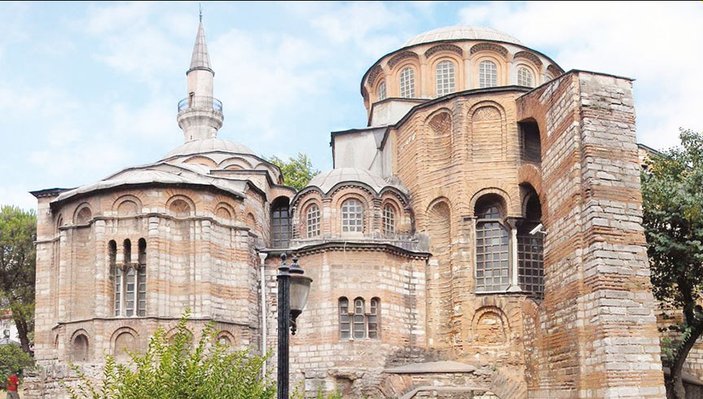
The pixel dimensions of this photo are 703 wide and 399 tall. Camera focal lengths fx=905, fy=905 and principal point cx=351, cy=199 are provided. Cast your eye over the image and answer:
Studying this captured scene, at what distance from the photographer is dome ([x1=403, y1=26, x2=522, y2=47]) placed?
32344 mm

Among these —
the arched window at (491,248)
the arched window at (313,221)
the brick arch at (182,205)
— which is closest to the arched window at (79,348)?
the brick arch at (182,205)

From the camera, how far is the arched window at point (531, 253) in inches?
1005

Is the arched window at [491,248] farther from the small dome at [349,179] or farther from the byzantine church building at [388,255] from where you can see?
the small dome at [349,179]

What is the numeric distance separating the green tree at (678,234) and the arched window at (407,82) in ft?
33.8

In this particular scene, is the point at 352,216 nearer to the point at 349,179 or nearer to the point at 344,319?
the point at 349,179

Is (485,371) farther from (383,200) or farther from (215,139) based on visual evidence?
(215,139)

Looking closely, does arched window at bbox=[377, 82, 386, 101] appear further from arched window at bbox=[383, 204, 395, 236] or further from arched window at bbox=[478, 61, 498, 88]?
arched window at bbox=[383, 204, 395, 236]

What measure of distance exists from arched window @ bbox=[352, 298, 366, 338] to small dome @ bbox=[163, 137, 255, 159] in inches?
532

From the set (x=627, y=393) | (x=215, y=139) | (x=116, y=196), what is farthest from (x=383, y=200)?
(x=215, y=139)

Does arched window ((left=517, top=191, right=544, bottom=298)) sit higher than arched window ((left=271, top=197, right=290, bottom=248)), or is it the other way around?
arched window ((left=271, top=197, right=290, bottom=248))

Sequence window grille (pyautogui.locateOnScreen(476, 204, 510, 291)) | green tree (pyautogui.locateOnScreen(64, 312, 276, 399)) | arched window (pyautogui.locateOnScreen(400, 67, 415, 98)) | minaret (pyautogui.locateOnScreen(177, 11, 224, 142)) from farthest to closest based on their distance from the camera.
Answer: minaret (pyautogui.locateOnScreen(177, 11, 224, 142)) → arched window (pyautogui.locateOnScreen(400, 67, 415, 98)) → window grille (pyautogui.locateOnScreen(476, 204, 510, 291)) → green tree (pyautogui.locateOnScreen(64, 312, 276, 399))

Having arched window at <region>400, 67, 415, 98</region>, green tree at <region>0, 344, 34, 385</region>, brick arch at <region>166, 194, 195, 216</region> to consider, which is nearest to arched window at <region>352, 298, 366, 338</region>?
brick arch at <region>166, 194, 195, 216</region>

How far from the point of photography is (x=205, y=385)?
42.4ft

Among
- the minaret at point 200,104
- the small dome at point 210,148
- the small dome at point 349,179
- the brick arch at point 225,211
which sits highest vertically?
the minaret at point 200,104
